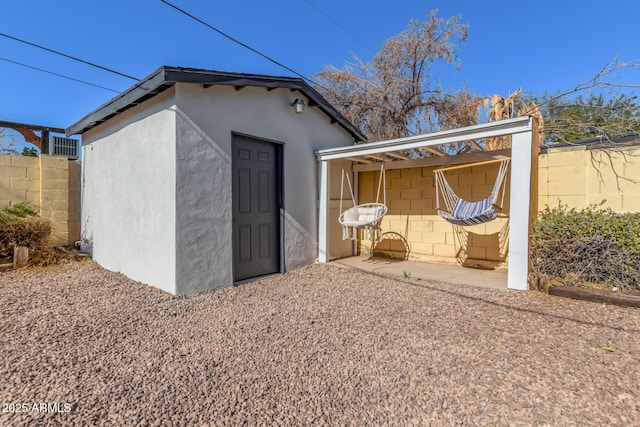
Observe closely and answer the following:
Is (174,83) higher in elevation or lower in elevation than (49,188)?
higher

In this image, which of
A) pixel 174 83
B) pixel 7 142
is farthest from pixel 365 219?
pixel 7 142

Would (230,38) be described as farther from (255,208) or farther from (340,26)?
(255,208)

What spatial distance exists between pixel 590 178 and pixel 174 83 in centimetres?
604

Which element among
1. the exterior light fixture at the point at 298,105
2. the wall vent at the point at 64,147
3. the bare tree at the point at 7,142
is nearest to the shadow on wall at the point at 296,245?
the exterior light fixture at the point at 298,105

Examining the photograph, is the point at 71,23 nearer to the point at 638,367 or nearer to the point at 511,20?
the point at 638,367

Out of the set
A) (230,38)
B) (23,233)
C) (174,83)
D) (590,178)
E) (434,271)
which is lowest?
(434,271)

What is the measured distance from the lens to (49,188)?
249 inches

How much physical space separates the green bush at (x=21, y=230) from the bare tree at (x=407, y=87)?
8758 millimetres

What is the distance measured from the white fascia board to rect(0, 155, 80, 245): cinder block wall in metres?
5.28

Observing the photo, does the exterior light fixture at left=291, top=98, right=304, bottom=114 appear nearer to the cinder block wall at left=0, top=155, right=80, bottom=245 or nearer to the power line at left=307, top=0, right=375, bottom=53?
the power line at left=307, top=0, right=375, bottom=53

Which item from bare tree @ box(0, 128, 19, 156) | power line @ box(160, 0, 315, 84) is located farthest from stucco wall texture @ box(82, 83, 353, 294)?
bare tree @ box(0, 128, 19, 156)

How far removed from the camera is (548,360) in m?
2.44

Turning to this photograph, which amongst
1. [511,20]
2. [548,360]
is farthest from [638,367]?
[511,20]

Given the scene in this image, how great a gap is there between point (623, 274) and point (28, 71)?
1230 centimetres
